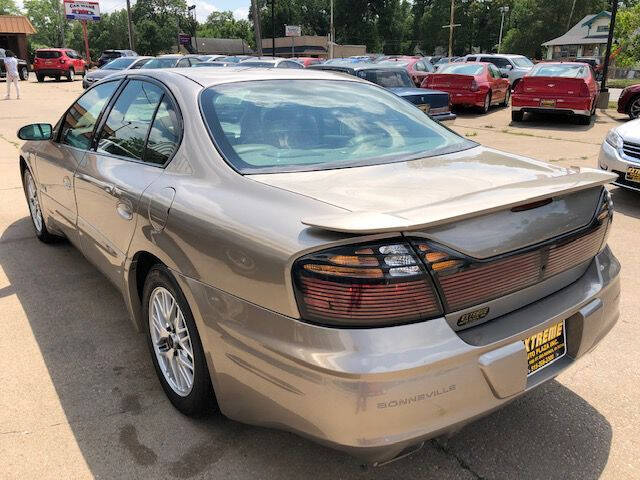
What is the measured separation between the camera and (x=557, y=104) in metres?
12.9

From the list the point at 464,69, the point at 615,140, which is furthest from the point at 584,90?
the point at 615,140

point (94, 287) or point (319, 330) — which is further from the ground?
point (319, 330)

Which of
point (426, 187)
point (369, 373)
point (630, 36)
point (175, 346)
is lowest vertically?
point (175, 346)

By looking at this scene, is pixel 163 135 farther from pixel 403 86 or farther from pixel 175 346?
pixel 403 86

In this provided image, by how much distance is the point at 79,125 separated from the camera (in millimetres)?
3760

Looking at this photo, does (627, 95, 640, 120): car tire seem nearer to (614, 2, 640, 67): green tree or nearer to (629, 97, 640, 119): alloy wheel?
(629, 97, 640, 119): alloy wheel

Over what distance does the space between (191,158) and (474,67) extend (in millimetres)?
14392

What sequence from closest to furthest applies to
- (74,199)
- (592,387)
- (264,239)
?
(264,239)
(592,387)
(74,199)

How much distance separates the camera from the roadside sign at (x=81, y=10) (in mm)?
52344

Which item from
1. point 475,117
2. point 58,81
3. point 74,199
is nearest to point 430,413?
point 74,199

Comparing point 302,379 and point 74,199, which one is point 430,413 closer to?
point 302,379

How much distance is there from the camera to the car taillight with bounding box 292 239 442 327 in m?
1.72

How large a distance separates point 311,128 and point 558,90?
39.1ft

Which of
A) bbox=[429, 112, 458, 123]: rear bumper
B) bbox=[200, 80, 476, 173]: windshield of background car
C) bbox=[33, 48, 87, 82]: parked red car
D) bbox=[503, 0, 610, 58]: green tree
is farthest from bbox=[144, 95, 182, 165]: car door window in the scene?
bbox=[503, 0, 610, 58]: green tree
